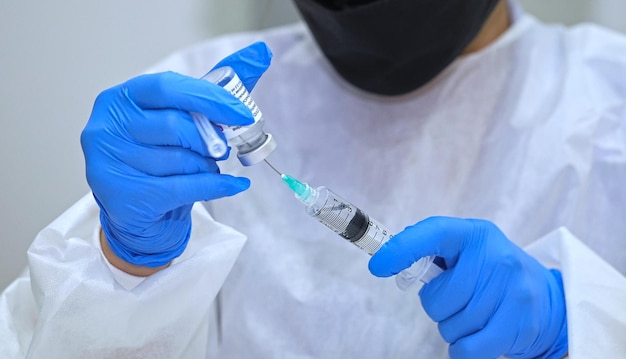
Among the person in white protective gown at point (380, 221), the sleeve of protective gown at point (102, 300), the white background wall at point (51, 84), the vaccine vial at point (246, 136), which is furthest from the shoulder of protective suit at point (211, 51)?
the vaccine vial at point (246, 136)

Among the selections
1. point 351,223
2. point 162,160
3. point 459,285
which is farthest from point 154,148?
point 459,285

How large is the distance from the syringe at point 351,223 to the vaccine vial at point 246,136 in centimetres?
8

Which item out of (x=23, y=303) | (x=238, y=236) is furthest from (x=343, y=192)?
(x=23, y=303)

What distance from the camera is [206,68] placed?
50.0 inches

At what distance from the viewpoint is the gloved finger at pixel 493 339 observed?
910mm

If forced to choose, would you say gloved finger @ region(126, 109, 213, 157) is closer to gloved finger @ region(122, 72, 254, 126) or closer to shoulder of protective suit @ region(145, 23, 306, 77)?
gloved finger @ region(122, 72, 254, 126)

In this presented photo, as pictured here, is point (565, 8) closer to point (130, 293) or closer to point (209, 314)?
point (209, 314)

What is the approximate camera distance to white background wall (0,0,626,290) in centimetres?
117

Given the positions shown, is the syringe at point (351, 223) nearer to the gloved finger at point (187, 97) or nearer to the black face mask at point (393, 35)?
the gloved finger at point (187, 97)

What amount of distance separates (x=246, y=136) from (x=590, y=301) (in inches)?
21.3

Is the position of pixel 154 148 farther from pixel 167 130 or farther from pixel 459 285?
pixel 459 285

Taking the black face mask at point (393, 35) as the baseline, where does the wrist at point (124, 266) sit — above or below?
below

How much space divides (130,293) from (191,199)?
200 mm

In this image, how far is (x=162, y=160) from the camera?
804 millimetres
